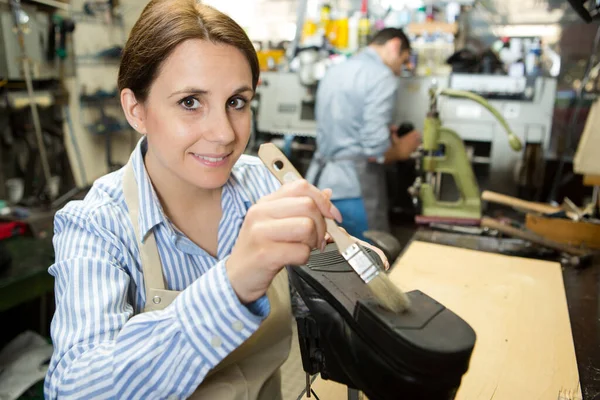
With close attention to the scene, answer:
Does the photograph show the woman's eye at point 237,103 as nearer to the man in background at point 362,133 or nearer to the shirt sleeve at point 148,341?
the shirt sleeve at point 148,341

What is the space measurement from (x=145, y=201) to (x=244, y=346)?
12.1 inches

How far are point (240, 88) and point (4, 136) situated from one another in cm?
257

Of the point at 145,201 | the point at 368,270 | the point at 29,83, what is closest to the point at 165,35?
the point at 145,201

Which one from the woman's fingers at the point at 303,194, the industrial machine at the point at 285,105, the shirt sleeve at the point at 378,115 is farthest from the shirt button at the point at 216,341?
the industrial machine at the point at 285,105

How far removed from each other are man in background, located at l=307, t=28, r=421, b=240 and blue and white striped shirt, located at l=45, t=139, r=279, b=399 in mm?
1798

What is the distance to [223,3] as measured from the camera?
4156mm

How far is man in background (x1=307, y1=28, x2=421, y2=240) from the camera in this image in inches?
99.3

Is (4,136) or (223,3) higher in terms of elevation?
(223,3)

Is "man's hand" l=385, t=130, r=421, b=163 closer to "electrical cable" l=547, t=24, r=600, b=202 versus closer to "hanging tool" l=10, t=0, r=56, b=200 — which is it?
"electrical cable" l=547, t=24, r=600, b=202

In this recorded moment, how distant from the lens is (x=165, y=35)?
756 mm

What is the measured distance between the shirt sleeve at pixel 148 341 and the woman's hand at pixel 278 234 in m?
0.03

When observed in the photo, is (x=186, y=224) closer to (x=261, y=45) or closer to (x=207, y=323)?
(x=207, y=323)

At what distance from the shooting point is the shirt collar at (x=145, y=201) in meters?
0.80

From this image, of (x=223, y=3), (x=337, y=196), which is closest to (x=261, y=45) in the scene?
(x=223, y=3)
